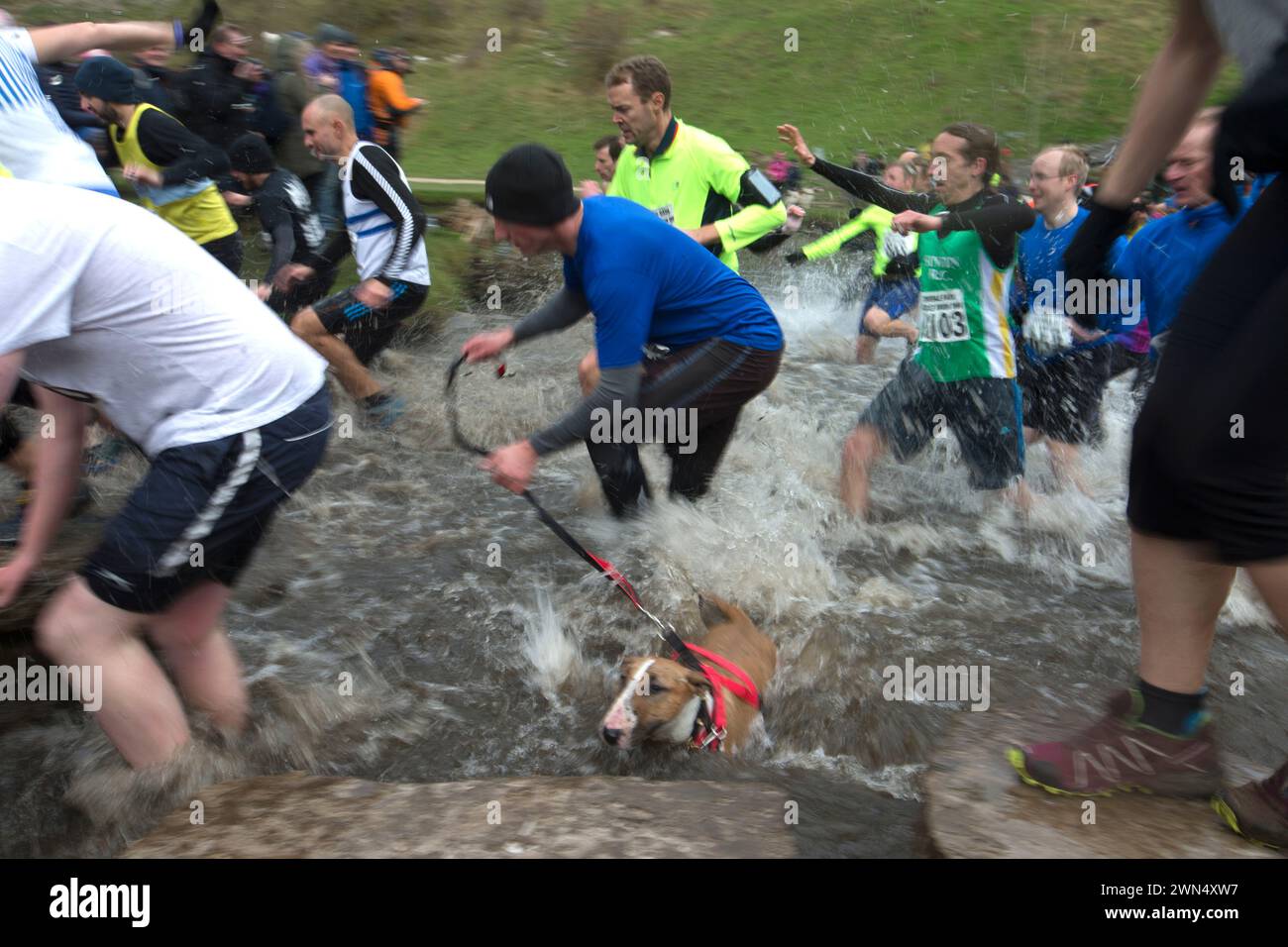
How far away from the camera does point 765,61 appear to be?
18.4 m

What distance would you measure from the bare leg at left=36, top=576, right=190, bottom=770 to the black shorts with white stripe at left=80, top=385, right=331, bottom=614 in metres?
0.06

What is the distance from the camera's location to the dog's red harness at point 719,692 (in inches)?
131

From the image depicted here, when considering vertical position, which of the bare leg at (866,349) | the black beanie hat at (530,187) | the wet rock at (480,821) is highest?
the black beanie hat at (530,187)

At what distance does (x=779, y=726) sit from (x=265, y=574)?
7.57ft

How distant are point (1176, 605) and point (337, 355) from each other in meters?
4.82

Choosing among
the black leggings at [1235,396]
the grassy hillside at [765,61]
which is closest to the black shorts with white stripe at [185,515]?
the black leggings at [1235,396]

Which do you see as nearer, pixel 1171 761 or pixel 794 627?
pixel 1171 761

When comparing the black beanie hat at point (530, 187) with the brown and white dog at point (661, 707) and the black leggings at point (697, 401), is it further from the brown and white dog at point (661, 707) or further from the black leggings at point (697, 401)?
the brown and white dog at point (661, 707)

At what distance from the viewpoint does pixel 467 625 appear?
4.36 metres

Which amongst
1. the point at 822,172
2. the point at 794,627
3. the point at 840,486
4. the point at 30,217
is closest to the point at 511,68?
the point at 822,172

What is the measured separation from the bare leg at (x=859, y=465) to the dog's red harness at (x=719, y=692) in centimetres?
180

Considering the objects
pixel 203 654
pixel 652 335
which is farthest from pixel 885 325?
pixel 203 654

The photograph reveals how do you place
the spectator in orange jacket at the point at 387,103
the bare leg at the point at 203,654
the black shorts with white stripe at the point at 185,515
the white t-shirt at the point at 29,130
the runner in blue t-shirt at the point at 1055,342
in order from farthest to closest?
the spectator in orange jacket at the point at 387,103, the runner in blue t-shirt at the point at 1055,342, the white t-shirt at the point at 29,130, the bare leg at the point at 203,654, the black shorts with white stripe at the point at 185,515
